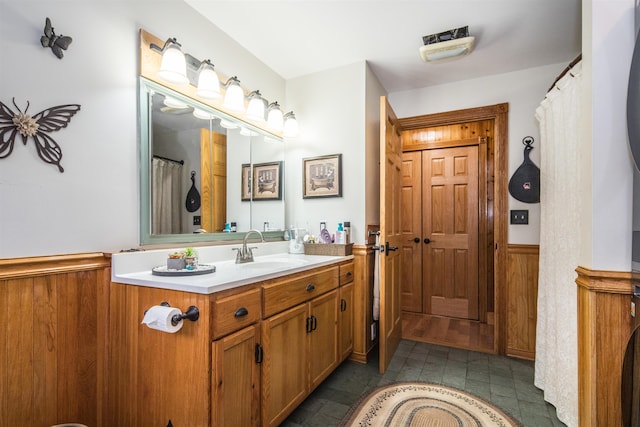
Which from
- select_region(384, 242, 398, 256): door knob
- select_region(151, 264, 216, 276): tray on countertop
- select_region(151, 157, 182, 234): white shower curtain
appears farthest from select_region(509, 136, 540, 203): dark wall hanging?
select_region(151, 157, 182, 234): white shower curtain

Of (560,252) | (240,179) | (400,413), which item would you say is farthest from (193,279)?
(560,252)

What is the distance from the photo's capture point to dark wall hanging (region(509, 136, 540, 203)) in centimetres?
248

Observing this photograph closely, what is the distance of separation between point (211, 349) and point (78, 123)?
1.13 m

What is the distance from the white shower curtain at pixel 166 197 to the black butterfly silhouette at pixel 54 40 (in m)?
0.57

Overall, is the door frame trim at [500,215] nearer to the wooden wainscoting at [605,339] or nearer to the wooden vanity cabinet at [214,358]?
the wooden wainscoting at [605,339]

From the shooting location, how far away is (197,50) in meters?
1.94

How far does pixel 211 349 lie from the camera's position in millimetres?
1188

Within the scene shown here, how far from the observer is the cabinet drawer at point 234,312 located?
122 cm

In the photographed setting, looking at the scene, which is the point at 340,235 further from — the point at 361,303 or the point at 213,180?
the point at 213,180

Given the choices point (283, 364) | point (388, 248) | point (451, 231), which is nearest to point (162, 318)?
point (283, 364)

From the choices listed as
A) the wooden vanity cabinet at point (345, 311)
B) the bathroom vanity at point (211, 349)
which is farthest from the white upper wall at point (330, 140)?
the bathroom vanity at point (211, 349)

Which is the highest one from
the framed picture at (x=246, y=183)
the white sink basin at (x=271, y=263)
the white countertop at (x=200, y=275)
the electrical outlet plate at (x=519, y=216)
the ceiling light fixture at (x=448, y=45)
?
the ceiling light fixture at (x=448, y=45)

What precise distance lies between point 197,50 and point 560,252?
2.55 metres

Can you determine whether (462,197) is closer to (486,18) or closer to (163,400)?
(486,18)
